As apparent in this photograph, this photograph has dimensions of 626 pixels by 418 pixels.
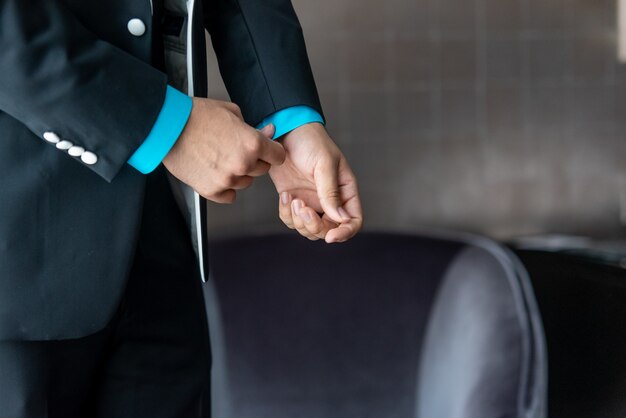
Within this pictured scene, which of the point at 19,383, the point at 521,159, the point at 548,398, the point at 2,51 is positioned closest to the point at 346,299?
the point at 548,398

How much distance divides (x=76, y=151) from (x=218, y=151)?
0.12 meters

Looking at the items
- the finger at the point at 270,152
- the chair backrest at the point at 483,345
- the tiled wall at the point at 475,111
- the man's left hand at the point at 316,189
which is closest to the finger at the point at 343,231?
the man's left hand at the point at 316,189

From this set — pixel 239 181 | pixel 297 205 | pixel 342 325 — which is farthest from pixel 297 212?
pixel 342 325

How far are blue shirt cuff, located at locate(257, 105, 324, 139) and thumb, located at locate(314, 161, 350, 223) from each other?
0.07m

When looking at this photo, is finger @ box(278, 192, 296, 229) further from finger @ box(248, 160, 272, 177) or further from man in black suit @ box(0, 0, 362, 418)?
finger @ box(248, 160, 272, 177)

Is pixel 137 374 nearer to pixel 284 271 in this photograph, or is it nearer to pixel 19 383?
pixel 19 383

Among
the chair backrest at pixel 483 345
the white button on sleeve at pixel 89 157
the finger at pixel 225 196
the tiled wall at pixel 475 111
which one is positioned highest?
the white button on sleeve at pixel 89 157

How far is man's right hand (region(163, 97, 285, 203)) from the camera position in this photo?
72cm

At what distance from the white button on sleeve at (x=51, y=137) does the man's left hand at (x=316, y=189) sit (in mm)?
240

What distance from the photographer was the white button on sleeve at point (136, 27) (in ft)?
2.65

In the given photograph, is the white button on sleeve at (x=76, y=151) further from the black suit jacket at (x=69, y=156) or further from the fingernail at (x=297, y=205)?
the fingernail at (x=297, y=205)

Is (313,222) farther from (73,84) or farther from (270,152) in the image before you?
(73,84)

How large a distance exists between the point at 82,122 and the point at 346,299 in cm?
122

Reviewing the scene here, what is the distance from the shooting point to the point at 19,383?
2.54ft
